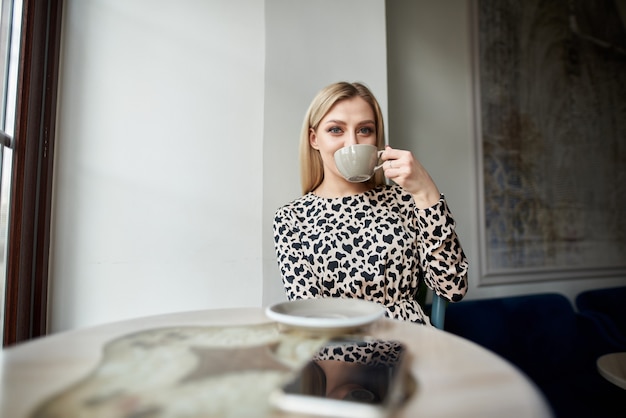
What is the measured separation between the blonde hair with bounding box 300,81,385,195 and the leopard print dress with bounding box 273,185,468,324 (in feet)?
0.54

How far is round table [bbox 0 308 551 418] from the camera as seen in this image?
0.92 feet

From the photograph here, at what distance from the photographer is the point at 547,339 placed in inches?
62.2

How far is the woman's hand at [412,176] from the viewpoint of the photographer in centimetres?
83

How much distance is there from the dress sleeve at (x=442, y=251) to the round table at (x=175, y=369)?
0.38 metres

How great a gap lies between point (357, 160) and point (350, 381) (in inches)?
23.3

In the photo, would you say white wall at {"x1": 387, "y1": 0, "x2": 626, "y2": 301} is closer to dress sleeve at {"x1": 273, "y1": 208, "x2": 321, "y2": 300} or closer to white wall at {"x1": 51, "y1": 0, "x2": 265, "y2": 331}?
white wall at {"x1": 51, "y1": 0, "x2": 265, "y2": 331}

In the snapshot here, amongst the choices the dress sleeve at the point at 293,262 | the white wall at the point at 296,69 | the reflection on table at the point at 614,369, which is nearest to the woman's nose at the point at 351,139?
the dress sleeve at the point at 293,262

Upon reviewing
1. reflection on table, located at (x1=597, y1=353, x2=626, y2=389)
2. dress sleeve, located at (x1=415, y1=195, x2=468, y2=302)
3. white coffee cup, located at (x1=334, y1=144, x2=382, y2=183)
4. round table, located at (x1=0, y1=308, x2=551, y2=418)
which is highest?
white coffee cup, located at (x1=334, y1=144, x2=382, y2=183)

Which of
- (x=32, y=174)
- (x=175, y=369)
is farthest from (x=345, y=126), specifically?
(x=32, y=174)

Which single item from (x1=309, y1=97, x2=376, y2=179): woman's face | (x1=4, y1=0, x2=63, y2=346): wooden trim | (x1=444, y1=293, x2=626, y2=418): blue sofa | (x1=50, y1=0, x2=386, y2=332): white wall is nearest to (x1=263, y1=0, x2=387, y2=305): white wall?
(x1=50, y1=0, x2=386, y2=332): white wall

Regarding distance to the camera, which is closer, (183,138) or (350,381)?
(350,381)

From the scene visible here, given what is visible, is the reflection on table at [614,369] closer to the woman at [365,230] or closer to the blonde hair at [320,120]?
the woman at [365,230]

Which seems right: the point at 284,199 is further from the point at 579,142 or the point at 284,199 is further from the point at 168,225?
the point at 579,142

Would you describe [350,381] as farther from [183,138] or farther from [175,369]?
[183,138]
